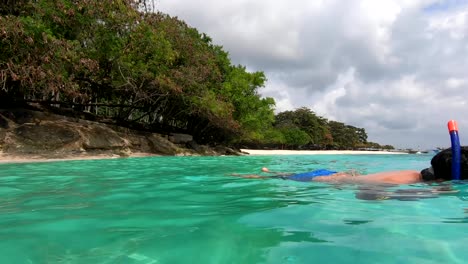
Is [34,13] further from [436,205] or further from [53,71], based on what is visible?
[436,205]

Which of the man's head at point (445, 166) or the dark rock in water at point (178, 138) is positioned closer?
the man's head at point (445, 166)

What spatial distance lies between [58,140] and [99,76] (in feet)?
12.7

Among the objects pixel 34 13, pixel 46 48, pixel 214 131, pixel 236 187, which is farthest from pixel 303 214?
pixel 214 131

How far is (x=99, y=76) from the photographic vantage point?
1708 cm

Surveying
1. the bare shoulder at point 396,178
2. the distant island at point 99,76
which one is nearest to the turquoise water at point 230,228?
the bare shoulder at point 396,178

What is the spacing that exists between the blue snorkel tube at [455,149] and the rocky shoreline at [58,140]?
12626mm

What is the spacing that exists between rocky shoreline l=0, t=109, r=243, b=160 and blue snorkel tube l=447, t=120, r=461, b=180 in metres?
12.6

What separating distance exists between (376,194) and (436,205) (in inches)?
31.7

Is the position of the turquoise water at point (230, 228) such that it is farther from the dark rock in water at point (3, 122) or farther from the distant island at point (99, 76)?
the dark rock in water at point (3, 122)

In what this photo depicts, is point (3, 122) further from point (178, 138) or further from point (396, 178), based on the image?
point (396, 178)

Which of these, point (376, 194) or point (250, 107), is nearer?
point (376, 194)

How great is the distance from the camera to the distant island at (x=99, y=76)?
36.3ft

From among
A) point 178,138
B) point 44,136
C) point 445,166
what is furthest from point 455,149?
point 178,138

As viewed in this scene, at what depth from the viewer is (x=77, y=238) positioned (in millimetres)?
2436
